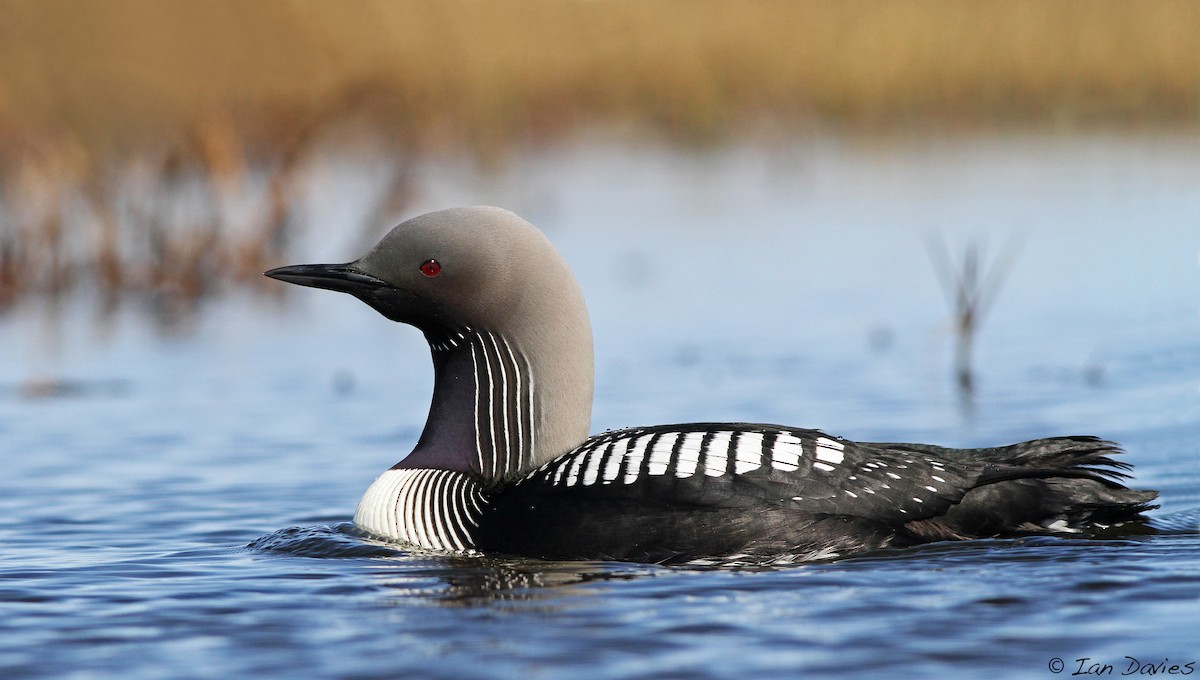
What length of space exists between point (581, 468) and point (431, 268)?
73 cm

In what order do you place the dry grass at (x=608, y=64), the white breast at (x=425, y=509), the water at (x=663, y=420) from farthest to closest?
1. the dry grass at (x=608, y=64)
2. the white breast at (x=425, y=509)
3. the water at (x=663, y=420)

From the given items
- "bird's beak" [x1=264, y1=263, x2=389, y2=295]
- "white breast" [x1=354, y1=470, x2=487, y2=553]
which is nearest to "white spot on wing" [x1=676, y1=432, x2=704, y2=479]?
"white breast" [x1=354, y1=470, x2=487, y2=553]

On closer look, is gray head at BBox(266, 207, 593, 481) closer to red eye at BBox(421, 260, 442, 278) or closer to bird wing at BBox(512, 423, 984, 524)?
red eye at BBox(421, 260, 442, 278)

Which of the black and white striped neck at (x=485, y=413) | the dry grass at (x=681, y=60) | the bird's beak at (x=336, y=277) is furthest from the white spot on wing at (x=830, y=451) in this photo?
the dry grass at (x=681, y=60)

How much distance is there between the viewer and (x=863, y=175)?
1573 cm

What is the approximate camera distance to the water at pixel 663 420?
3967mm

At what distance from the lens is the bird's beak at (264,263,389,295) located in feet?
16.6

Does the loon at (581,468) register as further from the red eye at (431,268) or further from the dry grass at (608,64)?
the dry grass at (608,64)

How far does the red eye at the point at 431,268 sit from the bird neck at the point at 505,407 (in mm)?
203

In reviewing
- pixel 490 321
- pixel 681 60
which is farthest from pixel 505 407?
pixel 681 60

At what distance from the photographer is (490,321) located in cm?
504

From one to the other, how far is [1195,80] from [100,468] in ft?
46.5

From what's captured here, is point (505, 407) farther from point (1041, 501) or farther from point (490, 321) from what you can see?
point (1041, 501)

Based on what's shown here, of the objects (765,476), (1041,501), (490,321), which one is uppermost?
(490,321)
